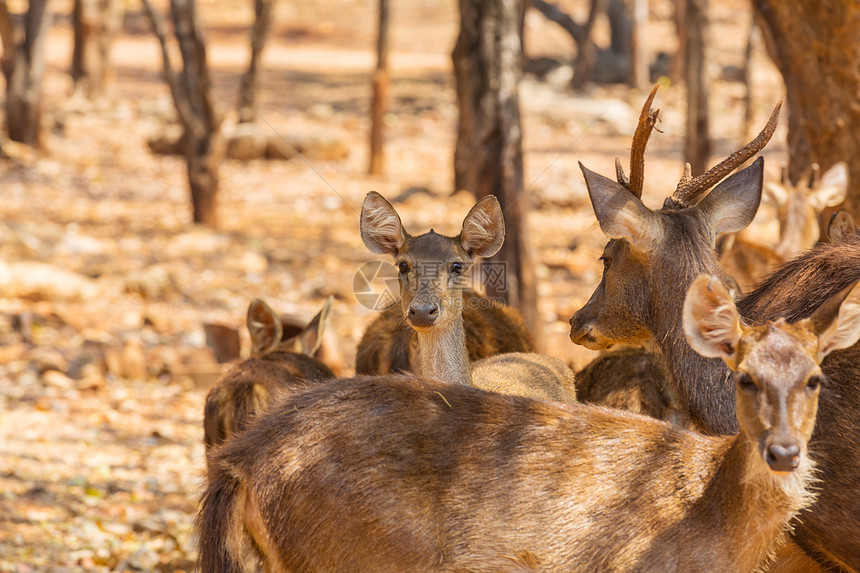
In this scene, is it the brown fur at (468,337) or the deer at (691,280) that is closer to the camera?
the deer at (691,280)

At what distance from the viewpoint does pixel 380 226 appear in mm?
4953

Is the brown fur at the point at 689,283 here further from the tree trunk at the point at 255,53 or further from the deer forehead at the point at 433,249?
the tree trunk at the point at 255,53

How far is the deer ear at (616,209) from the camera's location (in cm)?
412

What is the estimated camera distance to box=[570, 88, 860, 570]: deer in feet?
12.8

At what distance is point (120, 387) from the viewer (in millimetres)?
9125

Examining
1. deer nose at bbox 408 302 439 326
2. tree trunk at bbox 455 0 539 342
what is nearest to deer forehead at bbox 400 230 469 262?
deer nose at bbox 408 302 439 326

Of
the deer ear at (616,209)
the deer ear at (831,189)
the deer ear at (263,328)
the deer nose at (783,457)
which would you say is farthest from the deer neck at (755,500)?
the deer ear at (831,189)

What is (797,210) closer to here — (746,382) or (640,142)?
(640,142)

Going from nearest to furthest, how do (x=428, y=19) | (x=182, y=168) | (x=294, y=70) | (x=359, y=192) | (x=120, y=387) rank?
1. (x=120, y=387)
2. (x=359, y=192)
3. (x=182, y=168)
4. (x=294, y=70)
5. (x=428, y=19)

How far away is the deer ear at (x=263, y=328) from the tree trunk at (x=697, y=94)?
296 inches

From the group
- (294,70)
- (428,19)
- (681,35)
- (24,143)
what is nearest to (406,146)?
(24,143)

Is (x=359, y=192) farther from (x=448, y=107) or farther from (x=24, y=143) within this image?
(x=448, y=107)

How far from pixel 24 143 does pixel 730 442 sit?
16.9m

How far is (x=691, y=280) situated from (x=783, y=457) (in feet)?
4.47
